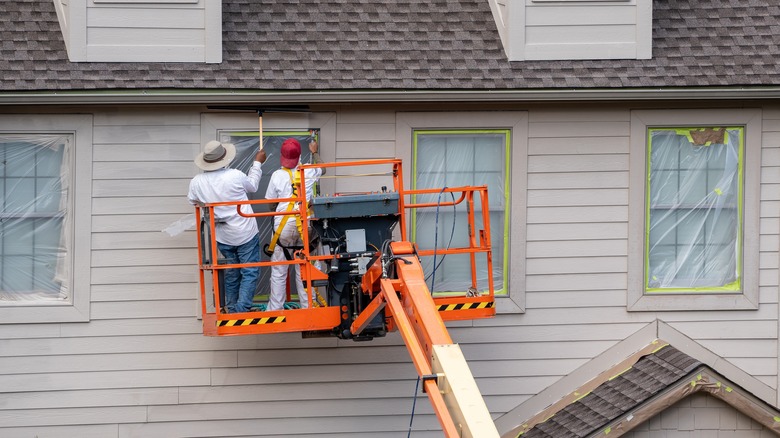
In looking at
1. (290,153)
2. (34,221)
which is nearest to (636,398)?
(290,153)

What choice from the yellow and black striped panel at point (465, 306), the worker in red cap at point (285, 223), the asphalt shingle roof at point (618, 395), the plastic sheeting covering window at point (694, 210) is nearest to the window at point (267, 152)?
the worker in red cap at point (285, 223)

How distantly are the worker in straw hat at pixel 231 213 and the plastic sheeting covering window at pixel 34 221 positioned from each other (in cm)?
134

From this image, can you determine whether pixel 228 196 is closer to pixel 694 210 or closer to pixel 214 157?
pixel 214 157

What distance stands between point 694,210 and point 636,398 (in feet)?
6.58

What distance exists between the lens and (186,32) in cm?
1116

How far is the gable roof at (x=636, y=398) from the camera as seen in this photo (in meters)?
10.7

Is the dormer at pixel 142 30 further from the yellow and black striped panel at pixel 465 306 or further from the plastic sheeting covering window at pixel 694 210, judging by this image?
the plastic sheeting covering window at pixel 694 210

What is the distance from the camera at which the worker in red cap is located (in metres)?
10.6

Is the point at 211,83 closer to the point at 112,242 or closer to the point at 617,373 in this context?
the point at 112,242

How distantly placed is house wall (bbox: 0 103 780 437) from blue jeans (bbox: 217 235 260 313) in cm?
57

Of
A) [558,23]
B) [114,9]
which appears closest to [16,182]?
[114,9]

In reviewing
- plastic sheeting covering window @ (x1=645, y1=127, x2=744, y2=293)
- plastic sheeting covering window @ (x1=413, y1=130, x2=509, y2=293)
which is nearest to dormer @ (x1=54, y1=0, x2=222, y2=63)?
A: plastic sheeting covering window @ (x1=413, y1=130, x2=509, y2=293)

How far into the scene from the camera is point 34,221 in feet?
36.4

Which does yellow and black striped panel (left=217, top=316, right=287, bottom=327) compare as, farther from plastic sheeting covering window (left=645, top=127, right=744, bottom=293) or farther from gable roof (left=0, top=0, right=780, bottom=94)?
plastic sheeting covering window (left=645, top=127, right=744, bottom=293)
